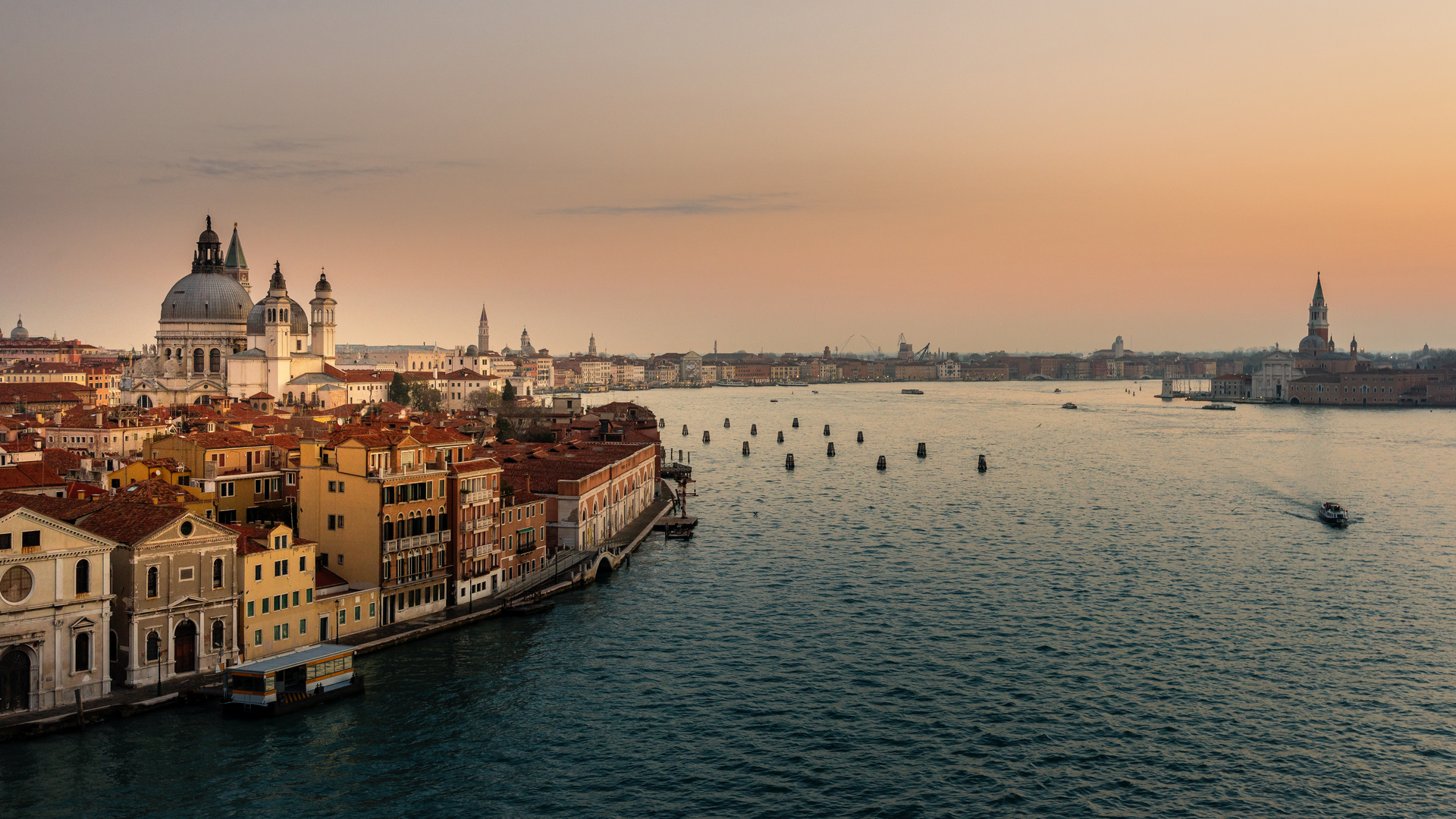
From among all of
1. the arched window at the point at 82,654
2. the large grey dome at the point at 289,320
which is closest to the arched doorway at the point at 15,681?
the arched window at the point at 82,654

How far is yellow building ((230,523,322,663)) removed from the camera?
2228cm

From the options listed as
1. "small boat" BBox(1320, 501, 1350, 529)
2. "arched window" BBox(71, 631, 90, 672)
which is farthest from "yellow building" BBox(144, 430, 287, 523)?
"small boat" BBox(1320, 501, 1350, 529)

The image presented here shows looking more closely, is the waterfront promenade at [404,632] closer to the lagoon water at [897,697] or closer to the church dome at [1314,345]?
the lagoon water at [897,697]

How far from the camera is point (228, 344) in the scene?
3268 inches

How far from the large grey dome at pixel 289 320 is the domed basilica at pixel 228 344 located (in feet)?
0.19

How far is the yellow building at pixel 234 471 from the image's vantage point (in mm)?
30047

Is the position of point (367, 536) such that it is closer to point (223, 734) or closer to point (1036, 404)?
point (223, 734)

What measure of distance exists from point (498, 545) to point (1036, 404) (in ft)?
456

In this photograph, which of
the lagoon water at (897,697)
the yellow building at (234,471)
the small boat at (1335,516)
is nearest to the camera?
the lagoon water at (897,697)

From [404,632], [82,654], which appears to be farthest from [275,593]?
[82,654]

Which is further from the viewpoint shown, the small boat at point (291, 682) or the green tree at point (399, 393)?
the green tree at point (399, 393)

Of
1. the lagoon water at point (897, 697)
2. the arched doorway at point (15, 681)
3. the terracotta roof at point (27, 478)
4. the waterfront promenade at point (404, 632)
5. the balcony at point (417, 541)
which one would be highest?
the terracotta roof at point (27, 478)

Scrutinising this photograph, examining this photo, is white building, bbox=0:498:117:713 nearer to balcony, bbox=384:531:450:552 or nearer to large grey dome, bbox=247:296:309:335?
balcony, bbox=384:531:450:552

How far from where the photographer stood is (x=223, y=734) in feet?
64.1
